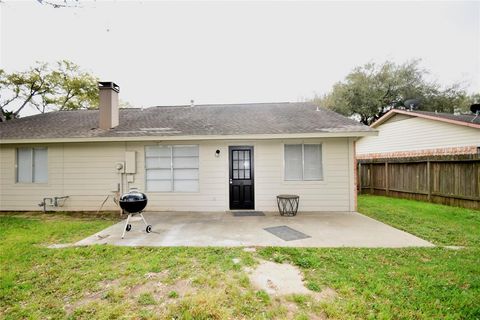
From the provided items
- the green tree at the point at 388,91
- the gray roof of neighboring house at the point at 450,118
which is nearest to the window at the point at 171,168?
the gray roof of neighboring house at the point at 450,118

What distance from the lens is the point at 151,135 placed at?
6457 mm

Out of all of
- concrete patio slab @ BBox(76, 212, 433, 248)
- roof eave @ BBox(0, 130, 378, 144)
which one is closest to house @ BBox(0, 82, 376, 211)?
roof eave @ BBox(0, 130, 378, 144)

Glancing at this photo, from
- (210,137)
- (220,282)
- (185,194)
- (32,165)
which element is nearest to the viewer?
(220,282)

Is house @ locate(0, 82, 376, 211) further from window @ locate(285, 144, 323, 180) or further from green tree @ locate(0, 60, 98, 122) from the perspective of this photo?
green tree @ locate(0, 60, 98, 122)

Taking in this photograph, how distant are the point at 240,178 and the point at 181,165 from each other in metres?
1.92

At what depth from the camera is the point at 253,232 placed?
461cm

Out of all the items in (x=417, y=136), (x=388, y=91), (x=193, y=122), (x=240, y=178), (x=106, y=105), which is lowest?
(x=240, y=178)

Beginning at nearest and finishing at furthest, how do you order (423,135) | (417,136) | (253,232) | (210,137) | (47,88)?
(253,232), (210,137), (423,135), (417,136), (47,88)

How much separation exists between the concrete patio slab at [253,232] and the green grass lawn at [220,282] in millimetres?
319

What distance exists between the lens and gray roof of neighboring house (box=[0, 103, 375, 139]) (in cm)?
659

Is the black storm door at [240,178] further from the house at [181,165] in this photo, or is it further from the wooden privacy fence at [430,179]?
the wooden privacy fence at [430,179]

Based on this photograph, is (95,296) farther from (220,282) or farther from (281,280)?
(281,280)

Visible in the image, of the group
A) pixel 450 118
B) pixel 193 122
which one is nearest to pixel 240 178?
pixel 193 122

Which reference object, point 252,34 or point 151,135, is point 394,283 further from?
point 252,34
